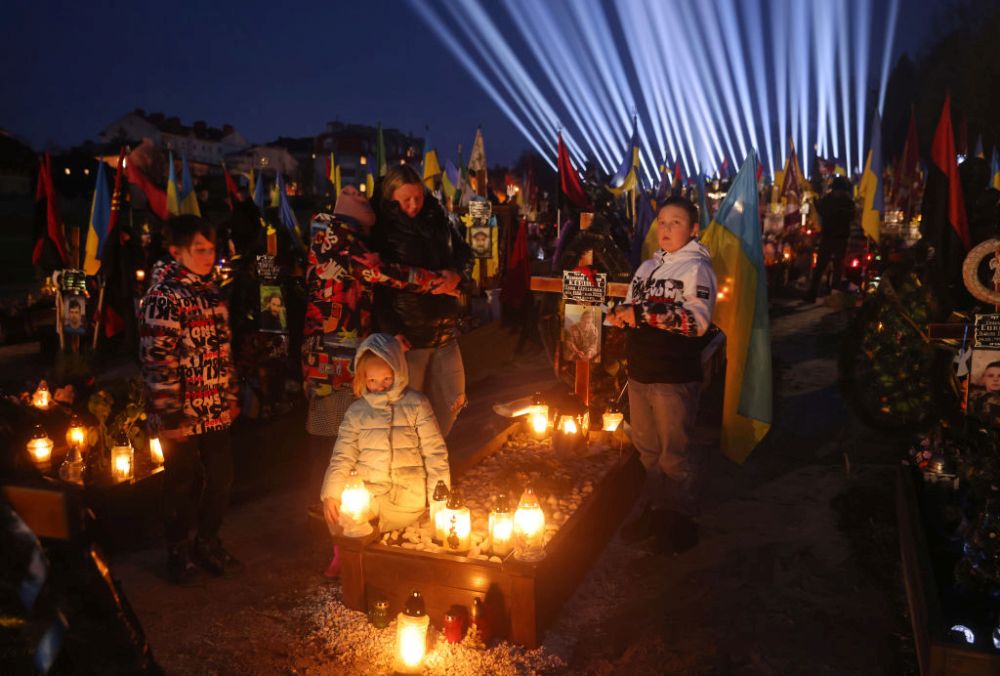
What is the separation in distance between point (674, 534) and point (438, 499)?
169 cm

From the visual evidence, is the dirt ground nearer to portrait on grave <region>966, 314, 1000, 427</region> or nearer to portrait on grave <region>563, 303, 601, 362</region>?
portrait on grave <region>966, 314, 1000, 427</region>

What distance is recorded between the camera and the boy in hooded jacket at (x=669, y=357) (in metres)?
4.74

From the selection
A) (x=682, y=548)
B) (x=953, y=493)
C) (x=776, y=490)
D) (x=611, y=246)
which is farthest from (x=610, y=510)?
(x=611, y=246)

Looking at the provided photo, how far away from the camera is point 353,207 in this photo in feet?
15.1

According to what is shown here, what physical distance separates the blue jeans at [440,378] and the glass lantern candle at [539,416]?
176 cm

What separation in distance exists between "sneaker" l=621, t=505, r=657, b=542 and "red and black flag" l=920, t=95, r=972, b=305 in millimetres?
3151

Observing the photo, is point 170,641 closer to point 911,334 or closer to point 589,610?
point 589,610

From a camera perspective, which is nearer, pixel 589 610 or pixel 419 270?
pixel 589 610

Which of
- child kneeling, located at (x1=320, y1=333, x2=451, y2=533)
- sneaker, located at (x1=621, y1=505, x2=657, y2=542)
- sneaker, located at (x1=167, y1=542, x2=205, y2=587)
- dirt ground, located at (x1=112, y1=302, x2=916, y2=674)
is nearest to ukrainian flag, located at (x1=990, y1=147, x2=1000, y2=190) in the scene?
dirt ground, located at (x1=112, y1=302, x2=916, y2=674)

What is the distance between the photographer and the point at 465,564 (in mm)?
3959

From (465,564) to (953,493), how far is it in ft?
10.2

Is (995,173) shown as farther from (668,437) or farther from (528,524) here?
(528,524)

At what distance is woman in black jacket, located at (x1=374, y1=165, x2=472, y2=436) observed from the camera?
470 cm

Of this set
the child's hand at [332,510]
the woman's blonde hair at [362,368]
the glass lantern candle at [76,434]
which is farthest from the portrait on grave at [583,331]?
the glass lantern candle at [76,434]
